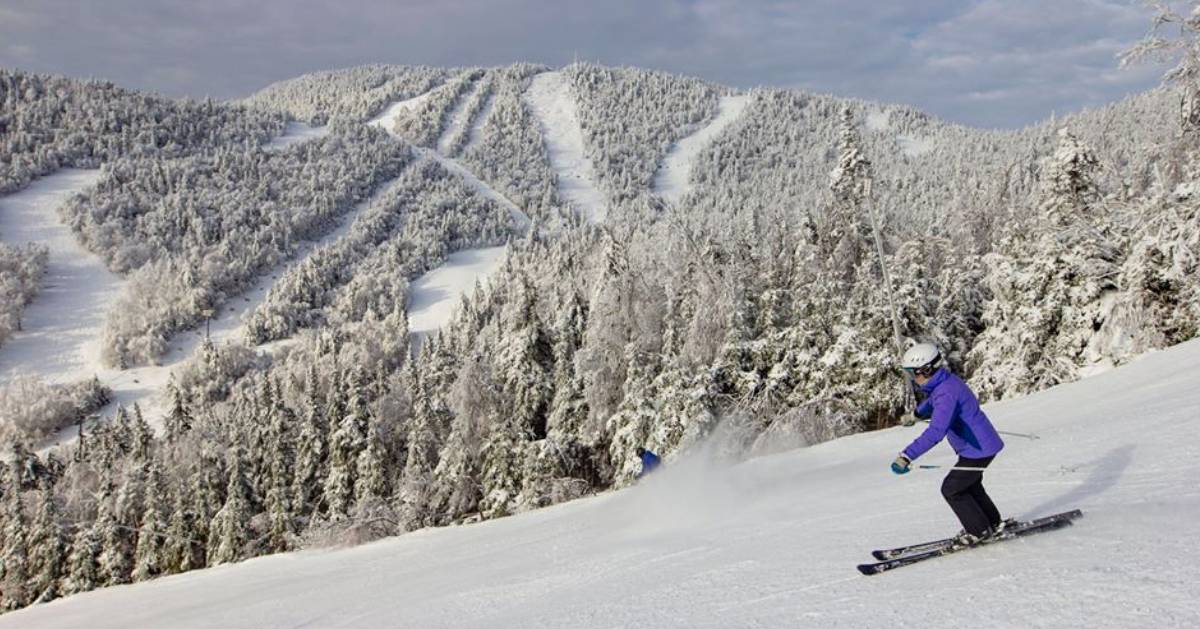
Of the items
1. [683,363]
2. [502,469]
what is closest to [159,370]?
[502,469]

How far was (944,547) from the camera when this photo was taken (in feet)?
23.6

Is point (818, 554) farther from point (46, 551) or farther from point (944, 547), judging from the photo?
point (46, 551)

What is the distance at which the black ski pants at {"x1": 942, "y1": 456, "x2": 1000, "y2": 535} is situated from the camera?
23.2ft

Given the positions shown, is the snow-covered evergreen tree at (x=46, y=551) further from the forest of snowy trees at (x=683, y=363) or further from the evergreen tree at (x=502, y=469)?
the evergreen tree at (x=502, y=469)

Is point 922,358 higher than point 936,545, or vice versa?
point 922,358

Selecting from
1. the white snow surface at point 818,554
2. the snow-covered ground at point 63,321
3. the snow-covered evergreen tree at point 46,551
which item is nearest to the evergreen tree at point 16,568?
the snow-covered evergreen tree at point 46,551

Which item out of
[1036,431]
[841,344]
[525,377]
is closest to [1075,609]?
[1036,431]

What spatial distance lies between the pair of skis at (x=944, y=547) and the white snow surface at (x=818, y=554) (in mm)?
102

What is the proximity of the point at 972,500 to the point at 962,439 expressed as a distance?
57cm

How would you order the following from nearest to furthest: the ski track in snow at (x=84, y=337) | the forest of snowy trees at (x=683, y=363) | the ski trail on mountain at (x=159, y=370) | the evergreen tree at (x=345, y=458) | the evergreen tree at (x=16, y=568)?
the forest of snowy trees at (x=683, y=363)
the evergreen tree at (x=345, y=458)
the evergreen tree at (x=16, y=568)
the ski trail on mountain at (x=159, y=370)
the ski track in snow at (x=84, y=337)

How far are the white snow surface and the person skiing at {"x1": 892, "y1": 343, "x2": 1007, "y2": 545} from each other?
0.32 m

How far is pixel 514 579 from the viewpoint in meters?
11.1

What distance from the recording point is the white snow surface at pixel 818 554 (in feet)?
19.5

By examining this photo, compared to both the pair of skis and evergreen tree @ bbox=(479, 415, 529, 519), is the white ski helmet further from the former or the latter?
evergreen tree @ bbox=(479, 415, 529, 519)
